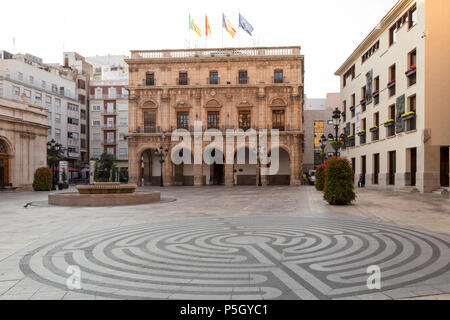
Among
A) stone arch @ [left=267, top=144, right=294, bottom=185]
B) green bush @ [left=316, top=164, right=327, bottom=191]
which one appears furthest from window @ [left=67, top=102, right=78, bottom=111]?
green bush @ [left=316, top=164, right=327, bottom=191]

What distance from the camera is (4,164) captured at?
93.5 feet

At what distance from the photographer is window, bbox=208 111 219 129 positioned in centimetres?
3891

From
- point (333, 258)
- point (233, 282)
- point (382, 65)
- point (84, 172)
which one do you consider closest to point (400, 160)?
point (382, 65)

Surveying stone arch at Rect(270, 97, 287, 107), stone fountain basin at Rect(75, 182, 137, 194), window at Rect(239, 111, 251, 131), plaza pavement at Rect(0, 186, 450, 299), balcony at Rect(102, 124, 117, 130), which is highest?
stone arch at Rect(270, 97, 287, 107)

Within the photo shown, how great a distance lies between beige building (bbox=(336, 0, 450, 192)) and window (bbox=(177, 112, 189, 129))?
18.6m

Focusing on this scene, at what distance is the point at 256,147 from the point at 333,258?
106 ft

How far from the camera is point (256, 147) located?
1485 inches

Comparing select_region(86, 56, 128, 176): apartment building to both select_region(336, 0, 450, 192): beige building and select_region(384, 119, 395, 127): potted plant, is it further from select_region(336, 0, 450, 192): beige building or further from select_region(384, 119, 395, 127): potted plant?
select_region(384, 119, 395, 127): potted plant

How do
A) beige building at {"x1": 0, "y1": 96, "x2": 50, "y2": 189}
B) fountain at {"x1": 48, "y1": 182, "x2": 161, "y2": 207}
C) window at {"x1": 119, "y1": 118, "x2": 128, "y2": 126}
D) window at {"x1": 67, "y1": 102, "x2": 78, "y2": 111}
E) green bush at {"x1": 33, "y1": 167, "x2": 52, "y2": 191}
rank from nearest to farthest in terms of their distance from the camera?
fountain at {"x1": 48, "y1": 182, "x2": 161, "y2": 207} < green bush at {"x1": 33, "y1": 167, "x2": 52, "y2": 191} < beige building at {"x1": 0, "y1": 96, "x2": 50, "y2": 189} < window at {"x1": 67, "y1": 102, "x2": 78, "y2": 111} < window at {"x1": 119, "y1": 118, "x2": 128, "y2": 126}

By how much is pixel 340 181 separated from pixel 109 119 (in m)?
54.0

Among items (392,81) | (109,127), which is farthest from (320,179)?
(109,127)

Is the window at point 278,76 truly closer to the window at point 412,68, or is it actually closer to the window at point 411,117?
the window at point 412,68

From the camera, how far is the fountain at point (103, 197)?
48.5 ft
